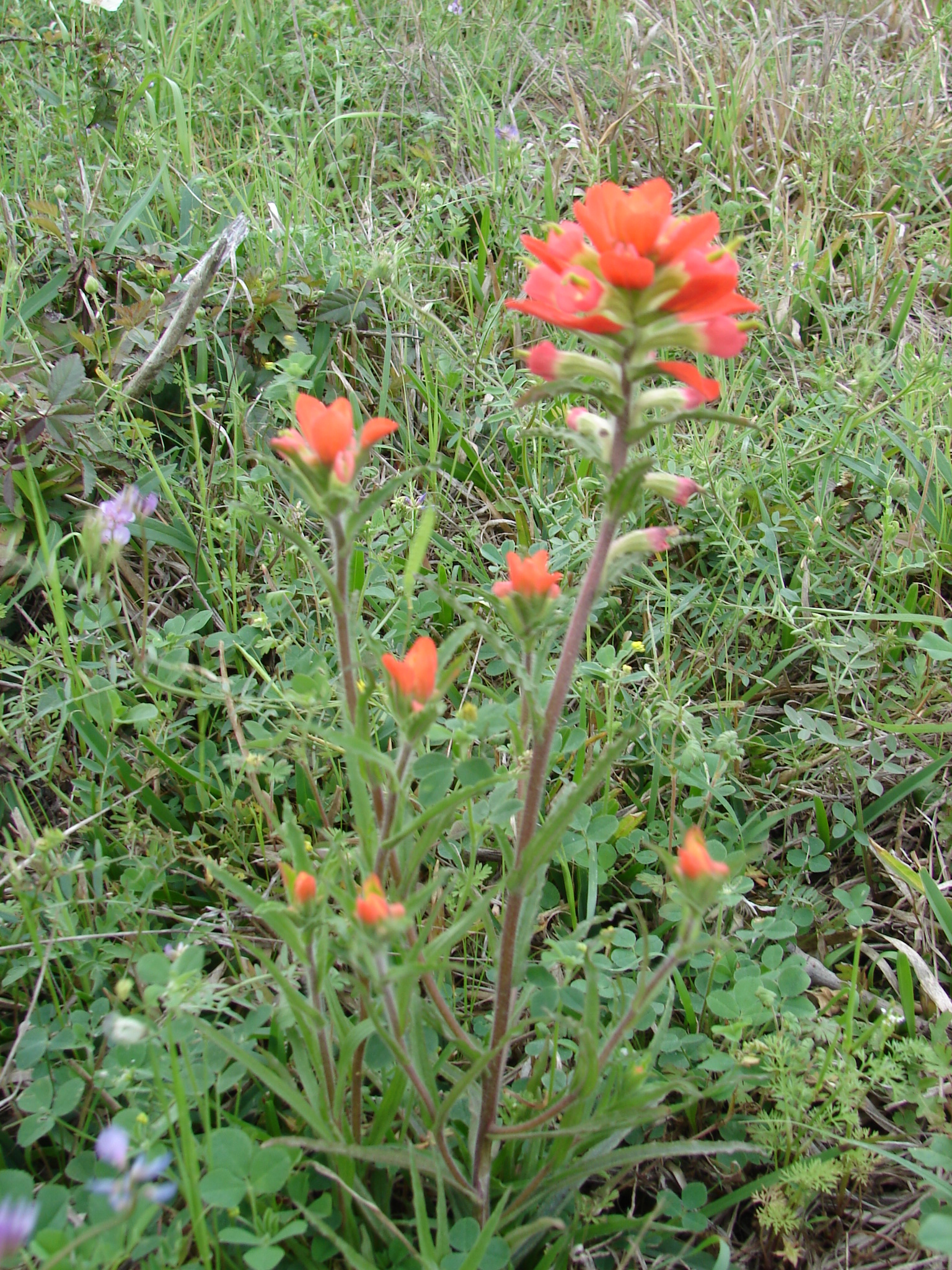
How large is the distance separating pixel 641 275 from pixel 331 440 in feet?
1.34

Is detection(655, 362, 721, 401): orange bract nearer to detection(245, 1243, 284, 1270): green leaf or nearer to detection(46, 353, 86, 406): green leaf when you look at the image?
detection(245, 1243, 284, 1270): green leaf

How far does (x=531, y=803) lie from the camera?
1.25 metres

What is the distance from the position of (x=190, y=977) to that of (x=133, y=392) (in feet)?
5.66

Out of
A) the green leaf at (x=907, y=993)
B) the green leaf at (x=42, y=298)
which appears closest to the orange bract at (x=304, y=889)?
the green leaf at (x=907, y=993)

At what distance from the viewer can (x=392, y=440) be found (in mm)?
2758

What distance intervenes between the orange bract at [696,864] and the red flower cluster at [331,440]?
61 cm

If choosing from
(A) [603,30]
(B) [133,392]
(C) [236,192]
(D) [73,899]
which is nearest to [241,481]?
(B) [133,392]

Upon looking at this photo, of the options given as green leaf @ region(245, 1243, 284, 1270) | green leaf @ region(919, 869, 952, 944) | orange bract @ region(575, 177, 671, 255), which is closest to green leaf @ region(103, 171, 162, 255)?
orange bract @ region(575, 177, 671, 255)

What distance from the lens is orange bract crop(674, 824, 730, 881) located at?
1110mm

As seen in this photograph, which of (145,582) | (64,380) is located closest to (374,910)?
(145,582)

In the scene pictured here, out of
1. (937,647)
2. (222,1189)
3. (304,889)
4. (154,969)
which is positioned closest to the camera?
(304,889)

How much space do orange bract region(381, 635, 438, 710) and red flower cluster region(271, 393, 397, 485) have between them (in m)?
0.24

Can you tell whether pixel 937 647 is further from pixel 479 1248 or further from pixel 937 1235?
pixel 479 1248

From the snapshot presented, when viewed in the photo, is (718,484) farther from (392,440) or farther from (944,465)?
(392,440)
